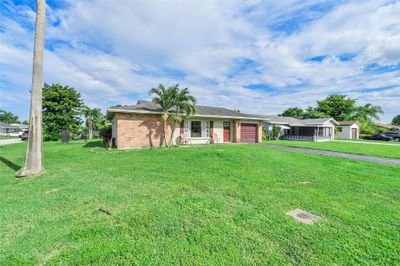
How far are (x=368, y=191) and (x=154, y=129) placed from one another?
12.6 metres

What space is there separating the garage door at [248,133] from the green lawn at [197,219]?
12758 mm

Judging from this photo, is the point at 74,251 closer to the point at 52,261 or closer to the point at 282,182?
the point at 52,261

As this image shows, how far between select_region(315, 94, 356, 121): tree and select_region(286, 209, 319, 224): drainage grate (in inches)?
1873

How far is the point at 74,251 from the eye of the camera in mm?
2553

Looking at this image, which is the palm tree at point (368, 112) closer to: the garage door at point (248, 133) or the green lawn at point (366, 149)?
the green lawn at point (366, 149)

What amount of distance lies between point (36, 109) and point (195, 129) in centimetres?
1139

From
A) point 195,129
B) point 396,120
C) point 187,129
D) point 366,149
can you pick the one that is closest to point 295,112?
point 366,149

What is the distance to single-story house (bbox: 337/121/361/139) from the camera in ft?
112

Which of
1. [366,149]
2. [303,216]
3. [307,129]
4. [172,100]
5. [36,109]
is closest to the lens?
[303,216]

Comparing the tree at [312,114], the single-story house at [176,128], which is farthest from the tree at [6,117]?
the tree at [312,114]

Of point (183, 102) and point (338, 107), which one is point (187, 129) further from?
point (338, 107)

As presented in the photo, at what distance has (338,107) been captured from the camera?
139 feet

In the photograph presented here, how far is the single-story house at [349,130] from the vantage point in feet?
112

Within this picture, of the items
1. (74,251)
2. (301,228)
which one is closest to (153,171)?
(74,251)
